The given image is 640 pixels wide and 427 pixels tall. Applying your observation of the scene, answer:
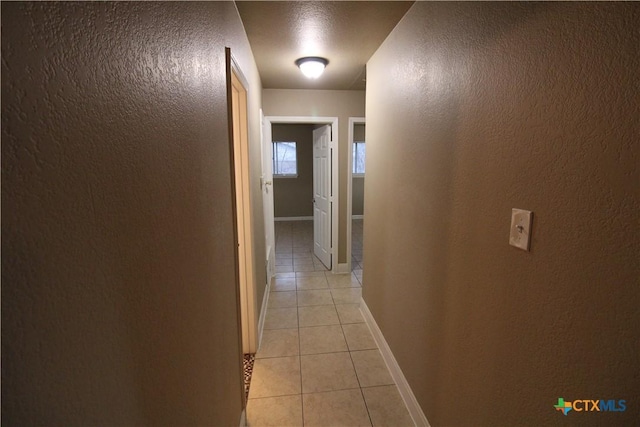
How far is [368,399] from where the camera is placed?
194cm

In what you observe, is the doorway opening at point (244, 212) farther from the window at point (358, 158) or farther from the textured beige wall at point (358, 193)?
the window at point (358, 158)

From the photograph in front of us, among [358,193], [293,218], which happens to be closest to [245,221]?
[293,218]

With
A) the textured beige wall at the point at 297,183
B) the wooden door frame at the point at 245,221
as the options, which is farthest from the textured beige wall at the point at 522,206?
the textured beige wall at the point at 297,183

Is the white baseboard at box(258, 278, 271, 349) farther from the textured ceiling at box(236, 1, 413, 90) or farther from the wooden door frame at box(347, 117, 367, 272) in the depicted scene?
the textured ceiling at box(236, 1, 413, 90)

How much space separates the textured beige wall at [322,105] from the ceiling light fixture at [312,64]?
96 centimetres

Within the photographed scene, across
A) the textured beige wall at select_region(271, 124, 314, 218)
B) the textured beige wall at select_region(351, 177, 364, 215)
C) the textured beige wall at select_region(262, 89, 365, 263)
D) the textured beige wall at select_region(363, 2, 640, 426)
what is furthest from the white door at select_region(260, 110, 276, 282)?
the textured beige wall at select_region(351, 177, 364, 215)

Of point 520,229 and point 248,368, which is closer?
point 520,229

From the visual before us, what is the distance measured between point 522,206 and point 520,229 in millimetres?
70

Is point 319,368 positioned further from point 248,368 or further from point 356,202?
point 356,202

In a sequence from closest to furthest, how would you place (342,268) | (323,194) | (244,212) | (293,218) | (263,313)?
(244,212) < (263,313) < (342,268) < (323,194) < (293,218)

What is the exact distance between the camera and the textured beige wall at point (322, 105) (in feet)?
12.0

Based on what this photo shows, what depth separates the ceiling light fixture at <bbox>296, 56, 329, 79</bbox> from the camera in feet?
8.35

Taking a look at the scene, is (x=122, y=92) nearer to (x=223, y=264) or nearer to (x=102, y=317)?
(x=102, y=317)

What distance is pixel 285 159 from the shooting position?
7.29m
